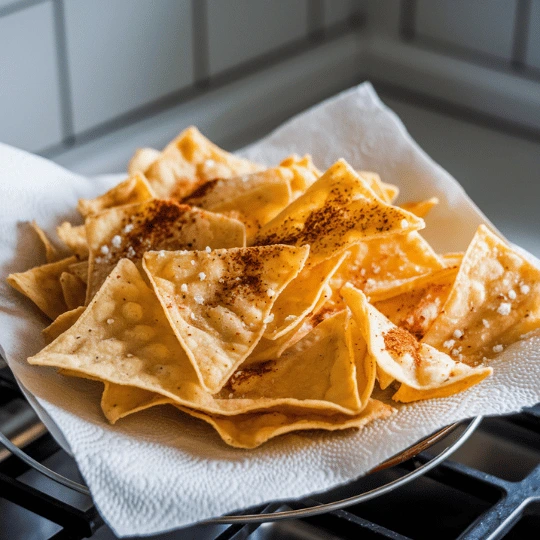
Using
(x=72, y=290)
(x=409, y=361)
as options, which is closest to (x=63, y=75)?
(x=72, y=290)

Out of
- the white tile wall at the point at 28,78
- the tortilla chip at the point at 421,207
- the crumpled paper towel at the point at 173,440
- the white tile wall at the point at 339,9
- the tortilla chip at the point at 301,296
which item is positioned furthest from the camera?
the white tile wall at the point at 339,9

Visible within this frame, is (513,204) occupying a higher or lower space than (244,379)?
lower

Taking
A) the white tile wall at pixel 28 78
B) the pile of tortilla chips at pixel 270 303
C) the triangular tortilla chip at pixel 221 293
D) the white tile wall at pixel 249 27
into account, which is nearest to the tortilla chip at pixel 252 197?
the pile of tortilla chips at pixel 270 303

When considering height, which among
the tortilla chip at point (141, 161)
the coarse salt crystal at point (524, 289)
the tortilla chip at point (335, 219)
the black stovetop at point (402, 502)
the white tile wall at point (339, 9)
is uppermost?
the tortilla chip at point (335, 219)

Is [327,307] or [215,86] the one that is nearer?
[327,307]

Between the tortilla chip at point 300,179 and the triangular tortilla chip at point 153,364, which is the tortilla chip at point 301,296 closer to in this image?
the triangular tortilla chip at point 153,364

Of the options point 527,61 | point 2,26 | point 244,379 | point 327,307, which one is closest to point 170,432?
point 244,379

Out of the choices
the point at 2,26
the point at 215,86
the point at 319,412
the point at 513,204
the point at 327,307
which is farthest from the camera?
the point at 215,86

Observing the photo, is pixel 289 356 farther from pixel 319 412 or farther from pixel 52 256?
pixel 52 256
